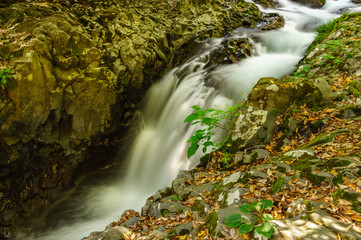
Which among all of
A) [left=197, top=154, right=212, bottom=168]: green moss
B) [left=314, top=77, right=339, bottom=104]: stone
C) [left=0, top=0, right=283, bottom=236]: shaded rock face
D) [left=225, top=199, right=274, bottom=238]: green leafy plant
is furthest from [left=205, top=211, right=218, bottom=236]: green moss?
[left=0, top=0, right=283, bottom=236]: shaded rock face

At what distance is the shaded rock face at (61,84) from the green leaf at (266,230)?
19.8ft

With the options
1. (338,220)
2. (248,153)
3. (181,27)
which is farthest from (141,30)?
(338,220)

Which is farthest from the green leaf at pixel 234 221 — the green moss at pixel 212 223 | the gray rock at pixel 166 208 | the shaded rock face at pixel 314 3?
the shaded rock face at pixel 314 3

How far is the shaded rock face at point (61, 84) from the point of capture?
17.7 ft

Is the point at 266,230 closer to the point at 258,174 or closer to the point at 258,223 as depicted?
the point at 258,223

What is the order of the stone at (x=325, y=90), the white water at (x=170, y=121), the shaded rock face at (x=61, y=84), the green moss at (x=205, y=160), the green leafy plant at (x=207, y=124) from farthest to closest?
the white water at (x=170, y=121), the shaded rock face at (x=61, y=84), the green moss at (x=205, y=160), the stone at (x=325, y=90), the green leafy plant at (x=207, y=124)

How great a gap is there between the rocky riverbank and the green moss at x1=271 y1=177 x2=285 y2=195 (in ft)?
0.04

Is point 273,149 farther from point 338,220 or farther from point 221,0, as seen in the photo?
point 221,0

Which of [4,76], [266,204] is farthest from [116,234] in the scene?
[4,76]

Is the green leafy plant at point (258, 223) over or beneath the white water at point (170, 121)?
beneath

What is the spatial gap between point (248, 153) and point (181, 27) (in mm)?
8202

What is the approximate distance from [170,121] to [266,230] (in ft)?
19.6

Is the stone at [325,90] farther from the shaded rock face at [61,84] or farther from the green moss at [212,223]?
the shaded rock face at [61,84]

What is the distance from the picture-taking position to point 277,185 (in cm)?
254
